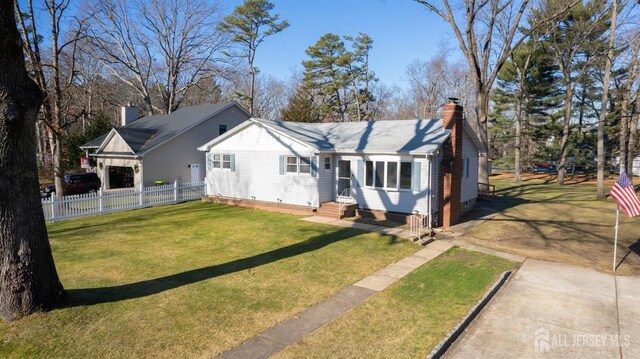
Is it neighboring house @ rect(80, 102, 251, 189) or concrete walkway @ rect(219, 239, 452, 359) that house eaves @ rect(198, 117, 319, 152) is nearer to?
neighboring house @ rect(80, 102, 251, 189)

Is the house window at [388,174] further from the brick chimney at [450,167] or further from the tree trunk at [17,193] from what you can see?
the tree trunk at [17,193]

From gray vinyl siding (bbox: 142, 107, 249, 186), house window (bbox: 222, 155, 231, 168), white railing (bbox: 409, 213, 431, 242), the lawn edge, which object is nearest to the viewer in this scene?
the lawn edge

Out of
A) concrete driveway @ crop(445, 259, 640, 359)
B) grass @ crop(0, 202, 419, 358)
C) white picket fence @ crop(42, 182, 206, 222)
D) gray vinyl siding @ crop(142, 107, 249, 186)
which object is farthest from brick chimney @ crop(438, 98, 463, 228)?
gray vinyl siding @ crop(142, 107, 249, 186)

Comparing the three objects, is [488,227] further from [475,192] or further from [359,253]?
[359,253]

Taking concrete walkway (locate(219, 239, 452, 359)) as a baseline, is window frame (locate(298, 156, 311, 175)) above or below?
above

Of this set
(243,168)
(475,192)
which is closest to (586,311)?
(475,192)

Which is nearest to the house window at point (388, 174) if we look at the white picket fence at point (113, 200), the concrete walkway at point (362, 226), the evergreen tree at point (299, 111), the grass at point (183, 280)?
the concrete walkway at point (362, 226)

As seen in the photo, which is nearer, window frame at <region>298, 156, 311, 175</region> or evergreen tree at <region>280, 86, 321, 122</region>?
window frame at <region>298, 156, 311, 175</region>
